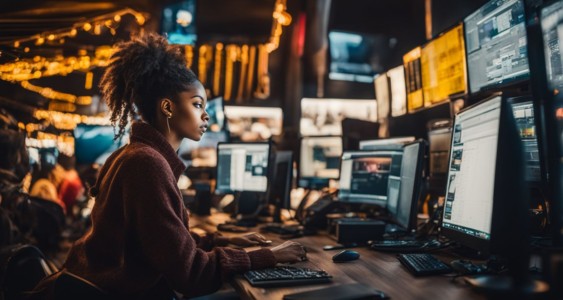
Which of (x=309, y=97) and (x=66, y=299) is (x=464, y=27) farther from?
(x=309, y=97)

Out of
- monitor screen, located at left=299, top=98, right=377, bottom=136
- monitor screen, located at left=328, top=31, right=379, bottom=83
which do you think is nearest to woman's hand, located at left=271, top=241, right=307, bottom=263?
monitor screen, located at left=299, top=98, right=377, bottom=136

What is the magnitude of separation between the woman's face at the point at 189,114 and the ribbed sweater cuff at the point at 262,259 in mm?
573

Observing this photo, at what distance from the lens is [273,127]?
7.36 meters

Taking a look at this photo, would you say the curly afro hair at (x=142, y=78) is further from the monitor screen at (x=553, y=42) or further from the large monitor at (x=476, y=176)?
the monitor screen at (x=553, y=42)

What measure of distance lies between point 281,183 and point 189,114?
1646mm

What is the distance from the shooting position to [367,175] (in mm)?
2717

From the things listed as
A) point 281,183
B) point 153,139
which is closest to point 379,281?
point 153,139

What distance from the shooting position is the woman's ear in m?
1.75

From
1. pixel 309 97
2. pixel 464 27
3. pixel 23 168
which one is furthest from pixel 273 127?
pixel 464 27

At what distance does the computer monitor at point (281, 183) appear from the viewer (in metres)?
3.23

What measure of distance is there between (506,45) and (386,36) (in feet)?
18.1

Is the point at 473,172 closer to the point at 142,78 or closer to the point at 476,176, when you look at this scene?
the point at 476,176

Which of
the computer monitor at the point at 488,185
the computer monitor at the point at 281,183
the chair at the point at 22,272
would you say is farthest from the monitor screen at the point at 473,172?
the computer monitor at the point at 281,183

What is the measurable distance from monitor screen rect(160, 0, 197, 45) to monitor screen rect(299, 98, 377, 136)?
1.97 meters
